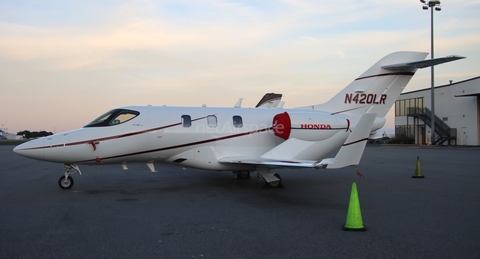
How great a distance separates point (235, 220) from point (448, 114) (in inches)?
1940

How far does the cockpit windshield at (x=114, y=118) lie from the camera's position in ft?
39.9

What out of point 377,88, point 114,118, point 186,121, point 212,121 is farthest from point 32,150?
point 377,88

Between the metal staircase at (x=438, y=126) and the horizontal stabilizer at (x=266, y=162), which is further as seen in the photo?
the metal staircase at (x=438, y=126)

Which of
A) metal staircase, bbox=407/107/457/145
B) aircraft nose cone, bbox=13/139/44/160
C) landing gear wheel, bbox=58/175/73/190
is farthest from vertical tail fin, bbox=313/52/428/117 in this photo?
metal staircase, bbox=407/107/457/145

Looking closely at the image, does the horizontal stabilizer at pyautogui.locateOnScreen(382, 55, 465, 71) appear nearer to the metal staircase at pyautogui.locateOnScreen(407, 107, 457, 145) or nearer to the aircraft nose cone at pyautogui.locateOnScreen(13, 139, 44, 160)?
the aircraft nose cone at pyautogui.locateOnScreen(13, 139, 44, 160)

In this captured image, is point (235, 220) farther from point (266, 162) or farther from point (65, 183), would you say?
point (65, 183)

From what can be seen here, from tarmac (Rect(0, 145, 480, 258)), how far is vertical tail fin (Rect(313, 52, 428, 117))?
116 inches

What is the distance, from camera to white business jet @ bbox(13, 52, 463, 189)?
11797 mm

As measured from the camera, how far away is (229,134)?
13211 millimetres

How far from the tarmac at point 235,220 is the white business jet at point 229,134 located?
963mm

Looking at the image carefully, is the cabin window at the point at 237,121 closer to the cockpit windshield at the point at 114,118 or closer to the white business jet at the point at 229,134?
the white business jet at the point at 229,134

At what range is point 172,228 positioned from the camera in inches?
288

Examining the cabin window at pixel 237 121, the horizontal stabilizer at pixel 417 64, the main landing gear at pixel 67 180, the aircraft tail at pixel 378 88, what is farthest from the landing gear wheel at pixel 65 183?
the horizontal stabilizer at pixel 417 64

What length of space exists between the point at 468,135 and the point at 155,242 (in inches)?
1947
